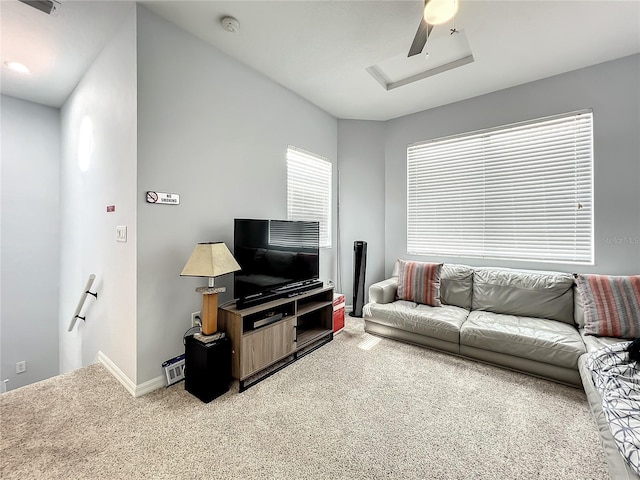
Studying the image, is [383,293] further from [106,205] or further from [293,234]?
[106,205]

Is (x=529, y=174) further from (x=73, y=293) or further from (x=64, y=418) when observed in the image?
(x=73, y=293)

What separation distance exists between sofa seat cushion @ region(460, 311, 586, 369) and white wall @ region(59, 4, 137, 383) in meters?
2.97

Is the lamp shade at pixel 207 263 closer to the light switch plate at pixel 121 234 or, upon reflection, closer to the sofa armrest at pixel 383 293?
the light switch plate at pixel 121 234

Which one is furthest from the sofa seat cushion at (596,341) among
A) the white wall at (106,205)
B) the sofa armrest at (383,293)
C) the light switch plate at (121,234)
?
the light switch plate at (121,234)

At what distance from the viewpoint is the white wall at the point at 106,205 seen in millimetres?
2029

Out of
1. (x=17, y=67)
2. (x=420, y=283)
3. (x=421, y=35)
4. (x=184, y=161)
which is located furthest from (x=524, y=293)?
(x=17, y=67)

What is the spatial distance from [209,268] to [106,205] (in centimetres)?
129

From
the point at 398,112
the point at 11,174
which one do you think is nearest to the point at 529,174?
the point at 398,112

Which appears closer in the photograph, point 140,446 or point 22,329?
point 140,446

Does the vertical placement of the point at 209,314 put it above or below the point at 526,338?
above

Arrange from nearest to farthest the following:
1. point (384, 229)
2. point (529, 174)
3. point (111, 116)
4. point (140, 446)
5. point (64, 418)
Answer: point (140, 446) → point (64, 418) → point (111, 116) → point (529, 174) → point (384, 229)

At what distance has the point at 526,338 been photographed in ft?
7.24

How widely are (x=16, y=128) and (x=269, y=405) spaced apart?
4.45 meters

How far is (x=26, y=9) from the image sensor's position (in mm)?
1928
